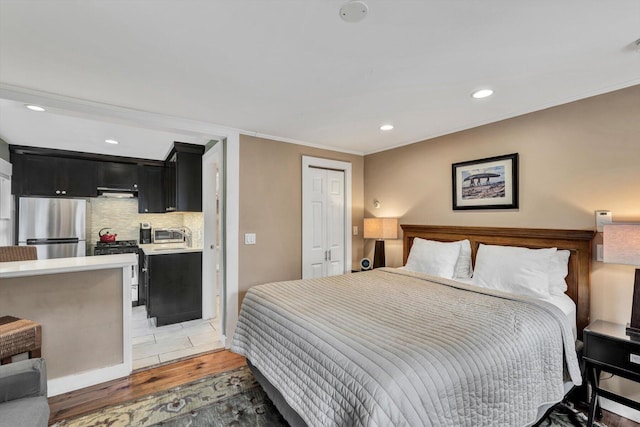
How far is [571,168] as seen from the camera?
2.36m

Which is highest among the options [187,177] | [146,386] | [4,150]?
[4,150]

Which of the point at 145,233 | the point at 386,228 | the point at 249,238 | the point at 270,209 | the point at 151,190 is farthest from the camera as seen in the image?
the point at 145,233

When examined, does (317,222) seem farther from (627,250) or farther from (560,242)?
(627,250)

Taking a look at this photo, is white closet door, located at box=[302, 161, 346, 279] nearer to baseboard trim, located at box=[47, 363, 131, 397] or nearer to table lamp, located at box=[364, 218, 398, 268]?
table lamp, located at box=[364, 218, 398, 268]

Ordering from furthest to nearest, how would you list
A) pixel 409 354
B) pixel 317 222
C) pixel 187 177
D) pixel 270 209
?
pixel 187 177
pixel 317 222
pixel 270 209
pixel 409 354

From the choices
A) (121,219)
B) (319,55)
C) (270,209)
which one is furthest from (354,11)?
(121,219)

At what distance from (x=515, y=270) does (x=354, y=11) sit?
2.28m

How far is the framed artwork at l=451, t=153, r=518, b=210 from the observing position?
→ 2721 millimetres

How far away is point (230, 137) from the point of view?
3.11m

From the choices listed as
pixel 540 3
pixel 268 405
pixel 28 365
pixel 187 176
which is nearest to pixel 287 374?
pixel 268 405

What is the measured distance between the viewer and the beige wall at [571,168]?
209 centimetres

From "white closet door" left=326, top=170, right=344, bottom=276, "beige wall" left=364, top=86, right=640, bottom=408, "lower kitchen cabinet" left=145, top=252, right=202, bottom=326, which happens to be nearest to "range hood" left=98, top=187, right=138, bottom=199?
"lower kitchen cabinet" left=145, top=252, right=202, bottom=326

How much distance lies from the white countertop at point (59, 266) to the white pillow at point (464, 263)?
3.09 m

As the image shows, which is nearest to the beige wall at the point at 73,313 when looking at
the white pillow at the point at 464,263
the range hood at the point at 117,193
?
the range hood at the point at 117,193
